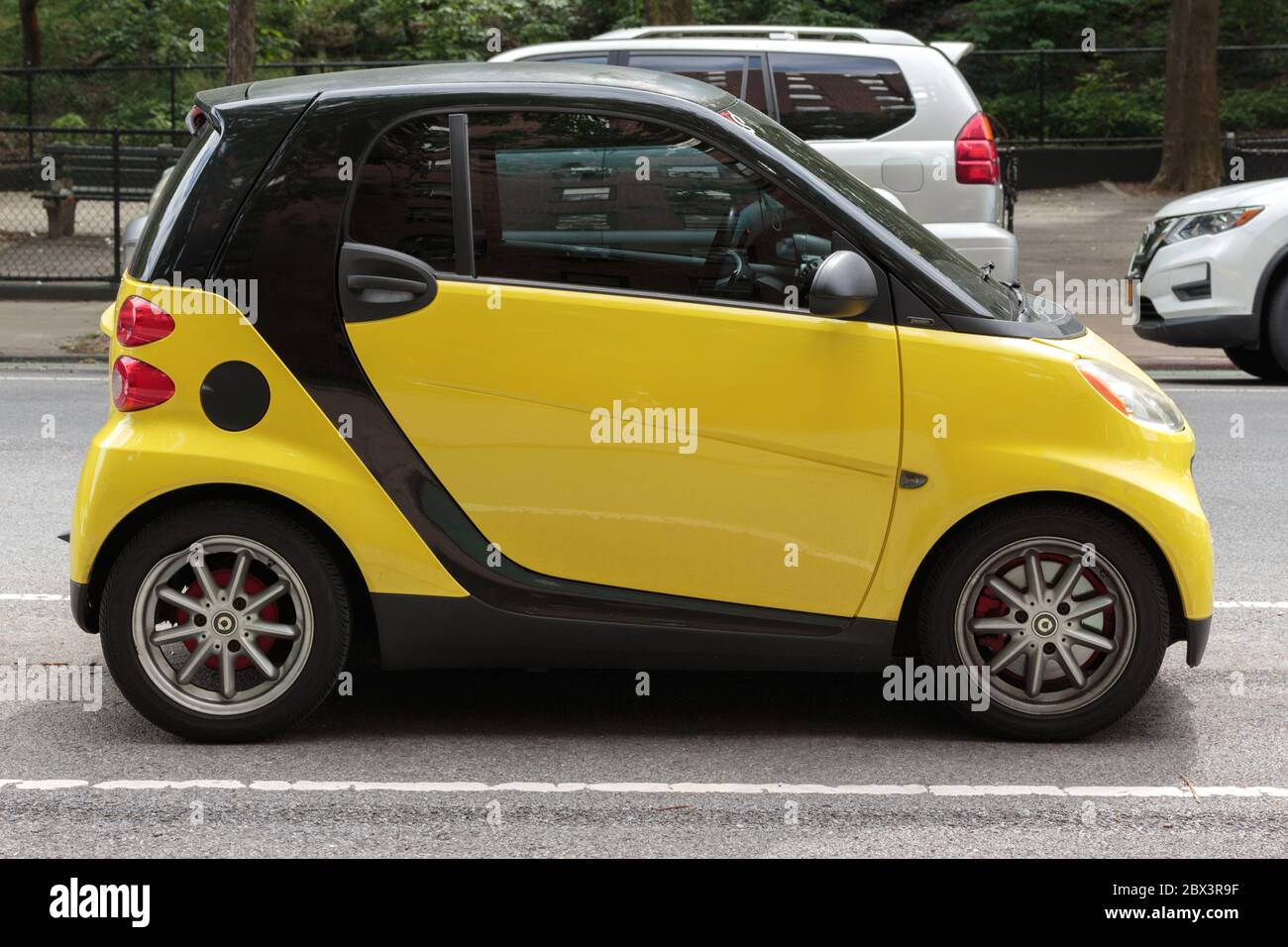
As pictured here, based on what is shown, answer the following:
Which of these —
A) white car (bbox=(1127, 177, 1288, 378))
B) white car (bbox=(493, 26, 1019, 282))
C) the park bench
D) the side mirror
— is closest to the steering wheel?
the side mirror

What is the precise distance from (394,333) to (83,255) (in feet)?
51.0

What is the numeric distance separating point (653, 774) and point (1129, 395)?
171 cm

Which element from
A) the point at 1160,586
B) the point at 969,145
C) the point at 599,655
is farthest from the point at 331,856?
the point at 969,145

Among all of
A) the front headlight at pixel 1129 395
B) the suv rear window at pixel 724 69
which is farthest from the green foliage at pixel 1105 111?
the front headlight at pixel 1129 395

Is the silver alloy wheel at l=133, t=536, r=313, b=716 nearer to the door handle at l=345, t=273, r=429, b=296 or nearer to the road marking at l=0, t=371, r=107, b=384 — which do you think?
the door handle at l=345, t=273, r=429, b=296

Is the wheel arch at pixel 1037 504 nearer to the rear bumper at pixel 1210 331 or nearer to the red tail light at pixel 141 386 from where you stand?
the red tail light at pixel 141 386

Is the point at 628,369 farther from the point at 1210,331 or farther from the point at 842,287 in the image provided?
the point at 1210,331

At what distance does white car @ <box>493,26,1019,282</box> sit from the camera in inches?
460

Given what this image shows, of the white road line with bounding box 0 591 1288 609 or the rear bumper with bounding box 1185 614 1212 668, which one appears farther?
the white road line with bounding box 0 591 1288 609

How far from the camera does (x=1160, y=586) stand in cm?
477

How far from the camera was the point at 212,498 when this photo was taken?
15.6 ft

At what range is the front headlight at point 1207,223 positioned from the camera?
38.2 feet

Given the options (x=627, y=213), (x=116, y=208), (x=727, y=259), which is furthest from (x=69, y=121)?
(x=727, y=259)

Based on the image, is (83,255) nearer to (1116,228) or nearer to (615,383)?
(1116,228)
